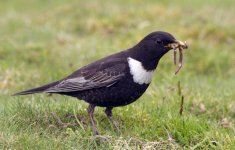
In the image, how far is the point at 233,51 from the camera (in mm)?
10531

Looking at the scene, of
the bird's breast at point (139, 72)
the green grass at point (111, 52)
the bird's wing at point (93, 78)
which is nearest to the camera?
the green grass at point (111, 52)

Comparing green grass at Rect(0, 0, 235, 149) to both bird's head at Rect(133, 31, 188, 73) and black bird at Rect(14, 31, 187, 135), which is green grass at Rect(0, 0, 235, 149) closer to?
black bird at Rect(14, 31, 187, 135)

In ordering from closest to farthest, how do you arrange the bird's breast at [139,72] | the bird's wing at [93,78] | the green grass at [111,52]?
the green grass at [111,52]
the bird's breast at [139,72]
the bird's wing at [93,78]

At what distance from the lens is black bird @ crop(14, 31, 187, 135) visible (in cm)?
586

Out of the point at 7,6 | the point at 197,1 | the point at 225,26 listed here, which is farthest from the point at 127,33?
the point at 7,6

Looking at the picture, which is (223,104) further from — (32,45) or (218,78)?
(32,45)

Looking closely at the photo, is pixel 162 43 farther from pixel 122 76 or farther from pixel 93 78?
pixel 93 78

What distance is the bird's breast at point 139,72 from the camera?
5836mm

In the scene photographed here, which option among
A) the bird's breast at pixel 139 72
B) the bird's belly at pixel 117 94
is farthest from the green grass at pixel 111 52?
the bird's breast at pixel 139 72

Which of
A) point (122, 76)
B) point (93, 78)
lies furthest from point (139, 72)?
point (93, 78)

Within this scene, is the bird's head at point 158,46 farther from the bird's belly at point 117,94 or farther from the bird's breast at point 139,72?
the bird's belly at point 117,94

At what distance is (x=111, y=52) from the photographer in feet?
33.1

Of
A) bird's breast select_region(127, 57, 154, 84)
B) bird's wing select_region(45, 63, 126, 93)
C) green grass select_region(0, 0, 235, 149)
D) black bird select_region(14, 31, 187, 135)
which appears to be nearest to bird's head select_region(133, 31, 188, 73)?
black bird select_region(14, 31, 187, 135)

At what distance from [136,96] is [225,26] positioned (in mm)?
5593
